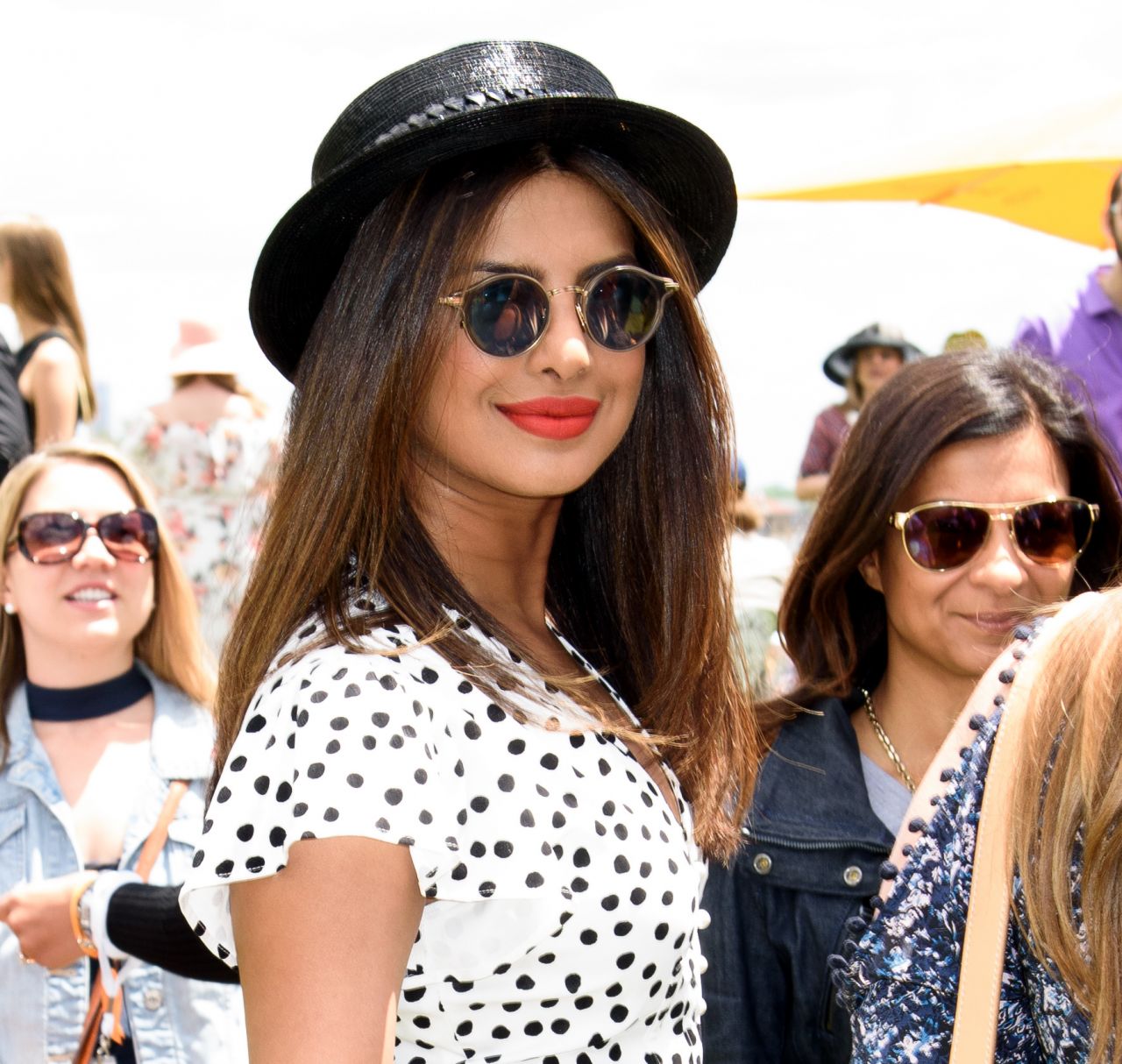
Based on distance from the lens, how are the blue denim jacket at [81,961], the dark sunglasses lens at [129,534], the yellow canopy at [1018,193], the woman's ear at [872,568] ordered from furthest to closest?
the yellow canopy at [1018,193], the dark sunglasses lens at [129,534], the blue denim jacket at [81,961], the woman's ear at [872,568]

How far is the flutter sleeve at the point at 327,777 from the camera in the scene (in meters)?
1.24

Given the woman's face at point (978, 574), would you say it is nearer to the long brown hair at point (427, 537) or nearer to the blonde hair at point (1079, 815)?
the long brown hair at point (427, 537)

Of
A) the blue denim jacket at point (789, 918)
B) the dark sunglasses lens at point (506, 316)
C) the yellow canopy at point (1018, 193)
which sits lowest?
the blue denim jacket at point (789, 918)

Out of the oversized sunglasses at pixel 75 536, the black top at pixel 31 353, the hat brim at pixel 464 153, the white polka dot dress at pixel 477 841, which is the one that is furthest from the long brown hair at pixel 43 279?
the white polka dot dress at pixel 477 841

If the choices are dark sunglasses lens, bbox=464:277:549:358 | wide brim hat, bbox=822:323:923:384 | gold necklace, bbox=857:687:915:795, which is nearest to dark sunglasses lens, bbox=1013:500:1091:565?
gold necklace, bbox=857:687:915:795

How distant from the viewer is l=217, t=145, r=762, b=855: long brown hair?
150 cm

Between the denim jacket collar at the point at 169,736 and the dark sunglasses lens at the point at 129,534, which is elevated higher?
the dark sunglasses lens at the point at 129,534

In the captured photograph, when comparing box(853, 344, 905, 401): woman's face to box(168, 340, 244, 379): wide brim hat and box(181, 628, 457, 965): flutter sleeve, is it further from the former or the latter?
box(181, 628, 457, 965): flutter sleeve

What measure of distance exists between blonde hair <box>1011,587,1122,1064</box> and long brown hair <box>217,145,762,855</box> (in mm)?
545

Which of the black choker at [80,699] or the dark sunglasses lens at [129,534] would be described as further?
the dark sunglasses lens at [129,534]

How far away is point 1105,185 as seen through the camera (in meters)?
5.52

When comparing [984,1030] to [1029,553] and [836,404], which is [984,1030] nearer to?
[1029,553]

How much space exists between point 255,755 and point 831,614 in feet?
4.66

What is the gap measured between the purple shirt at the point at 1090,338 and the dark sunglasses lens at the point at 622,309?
2.40 metres
